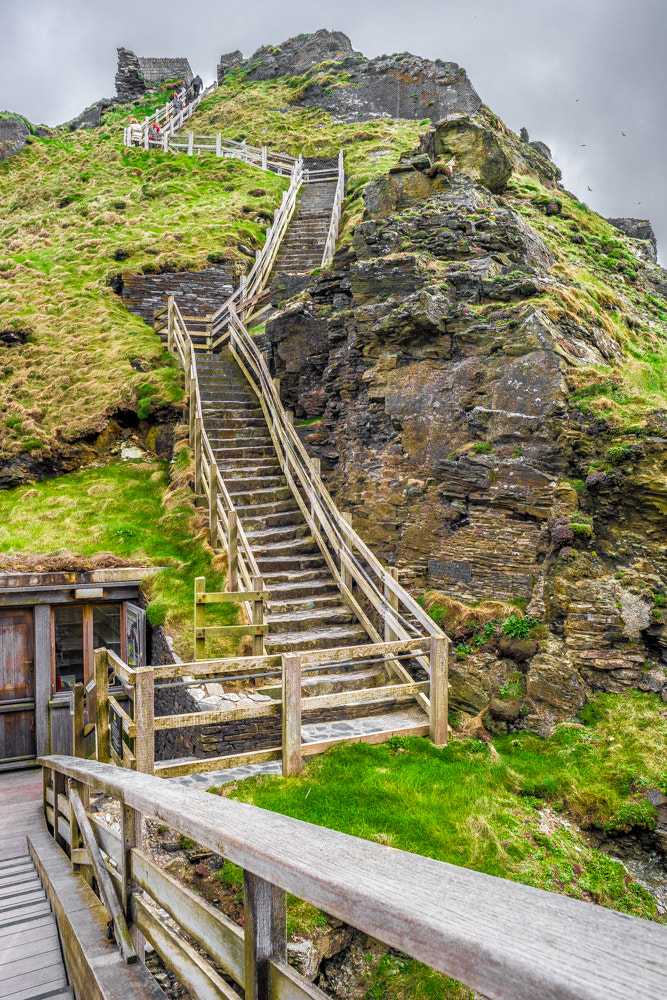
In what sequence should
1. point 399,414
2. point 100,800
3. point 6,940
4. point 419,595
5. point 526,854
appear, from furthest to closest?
point 399,414 < point 419,595 < point 100,800 < point 526,854 < point 6,940

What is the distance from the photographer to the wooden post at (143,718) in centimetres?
600

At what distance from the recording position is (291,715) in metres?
6.53

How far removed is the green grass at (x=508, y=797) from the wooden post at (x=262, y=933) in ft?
11.6

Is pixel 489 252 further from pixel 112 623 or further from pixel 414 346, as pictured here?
pixel 112 623

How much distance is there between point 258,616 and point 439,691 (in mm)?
2597

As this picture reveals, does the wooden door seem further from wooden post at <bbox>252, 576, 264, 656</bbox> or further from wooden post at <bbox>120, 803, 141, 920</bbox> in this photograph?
wooden post at <bbox>120, 803, 141, 920</bbox>

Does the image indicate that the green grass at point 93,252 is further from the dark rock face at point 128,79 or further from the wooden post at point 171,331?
the dark rock face at point 128,79

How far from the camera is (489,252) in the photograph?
11.8 meters

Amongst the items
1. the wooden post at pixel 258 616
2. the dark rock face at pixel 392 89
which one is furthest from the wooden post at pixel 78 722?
the dark rock face at pixel 392 89

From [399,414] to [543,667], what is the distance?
4.69 m

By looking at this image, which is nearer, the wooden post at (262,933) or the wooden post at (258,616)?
the wooden post at (262,933)

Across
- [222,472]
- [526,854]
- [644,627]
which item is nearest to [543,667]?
[644,627]

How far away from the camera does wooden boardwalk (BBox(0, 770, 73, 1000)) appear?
350 centimetres

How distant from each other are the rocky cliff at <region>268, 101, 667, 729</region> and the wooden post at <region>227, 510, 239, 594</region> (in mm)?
2194
